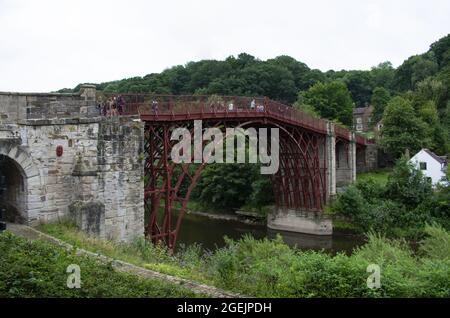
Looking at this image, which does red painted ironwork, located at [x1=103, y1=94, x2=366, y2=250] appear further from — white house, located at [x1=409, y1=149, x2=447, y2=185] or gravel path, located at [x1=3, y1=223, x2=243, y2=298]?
white house, located at [x1=409, y1=149, x2=447, y2=185]

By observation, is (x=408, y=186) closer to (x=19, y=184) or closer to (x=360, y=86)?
(x=19, y=184)

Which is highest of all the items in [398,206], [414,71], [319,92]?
[414,71]

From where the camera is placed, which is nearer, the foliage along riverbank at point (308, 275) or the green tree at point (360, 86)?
the foliage along riverbank at point (308, 275)

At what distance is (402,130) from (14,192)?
4168 centimetres

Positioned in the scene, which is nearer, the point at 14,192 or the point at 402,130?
the point at 14,192

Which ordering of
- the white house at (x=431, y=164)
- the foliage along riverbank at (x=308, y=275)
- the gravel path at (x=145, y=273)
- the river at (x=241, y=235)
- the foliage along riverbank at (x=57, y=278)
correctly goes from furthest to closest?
the white house at (x=431, y=164) → the river at (x=241, y=235) → the gravel path at (x=145, y=273) → the foliage along riverbank at (x=308, y=275) → the foliage along riverbank at (x=57, y=278)

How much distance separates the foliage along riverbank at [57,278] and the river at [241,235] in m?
24.2

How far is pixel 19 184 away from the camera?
15820 mm

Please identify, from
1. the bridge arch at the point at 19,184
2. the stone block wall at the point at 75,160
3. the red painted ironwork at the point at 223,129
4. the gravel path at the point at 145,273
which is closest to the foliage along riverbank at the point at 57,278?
the gravel path at the point at 145,273

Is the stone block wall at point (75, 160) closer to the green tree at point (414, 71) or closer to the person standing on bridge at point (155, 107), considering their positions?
the person standing on bridge at point (155, 107)

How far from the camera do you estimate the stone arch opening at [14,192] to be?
15555mm

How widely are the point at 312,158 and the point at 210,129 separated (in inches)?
676

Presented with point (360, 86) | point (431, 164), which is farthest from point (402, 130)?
point (360, 86)
